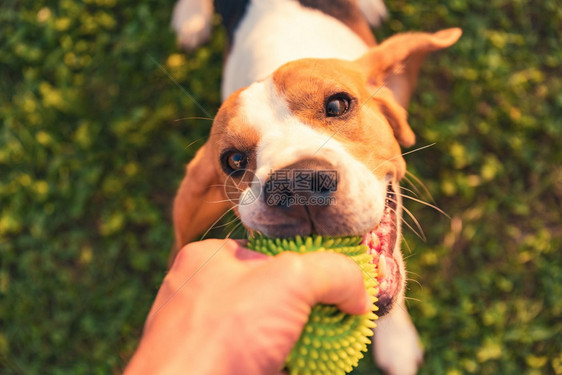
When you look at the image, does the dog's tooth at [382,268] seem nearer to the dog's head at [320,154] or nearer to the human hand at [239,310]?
the dog's head at [320,154]

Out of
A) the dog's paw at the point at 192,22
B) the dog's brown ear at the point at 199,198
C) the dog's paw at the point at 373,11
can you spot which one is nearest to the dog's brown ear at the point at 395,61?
the dog's brown ear at the point at 199,198

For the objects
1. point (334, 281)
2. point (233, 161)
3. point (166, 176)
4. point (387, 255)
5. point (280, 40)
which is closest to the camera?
point (334, 281)

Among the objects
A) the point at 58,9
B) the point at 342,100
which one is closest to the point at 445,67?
→ the point at 342,100

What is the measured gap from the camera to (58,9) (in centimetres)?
417

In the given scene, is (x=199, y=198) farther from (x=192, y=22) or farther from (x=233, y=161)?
(x=192, y=22)

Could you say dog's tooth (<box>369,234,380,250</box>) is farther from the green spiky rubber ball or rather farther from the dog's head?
the green spiky rubber ball

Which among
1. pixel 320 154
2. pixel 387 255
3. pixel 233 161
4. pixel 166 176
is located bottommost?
pixel 166 176

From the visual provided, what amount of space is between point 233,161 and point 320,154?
0.55 m

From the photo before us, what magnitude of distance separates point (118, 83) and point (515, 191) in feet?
10.9

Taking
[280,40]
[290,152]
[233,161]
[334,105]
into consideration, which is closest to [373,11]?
[280,40]

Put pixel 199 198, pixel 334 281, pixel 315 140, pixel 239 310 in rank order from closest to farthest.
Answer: pixel 239 310, pixel 334 281, pixel 315 140, pixel 199 198

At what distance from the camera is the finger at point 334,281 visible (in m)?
1.34

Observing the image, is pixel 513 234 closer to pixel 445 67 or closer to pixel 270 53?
pixel 445 67

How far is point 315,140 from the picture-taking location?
1.98 metres
